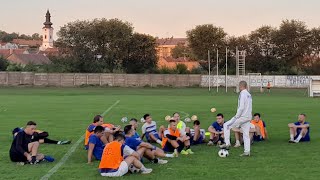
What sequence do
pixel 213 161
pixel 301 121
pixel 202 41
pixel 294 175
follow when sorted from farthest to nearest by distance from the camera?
pixel 202 41
pixel 301 121
pixel 213 161
pixel 294 175

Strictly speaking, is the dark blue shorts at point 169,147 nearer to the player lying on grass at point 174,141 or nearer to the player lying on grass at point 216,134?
the player lying on grass at point 174,141

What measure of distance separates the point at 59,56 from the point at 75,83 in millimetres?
14811

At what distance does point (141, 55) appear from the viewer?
9538cm

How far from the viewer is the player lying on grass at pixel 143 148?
527 inches

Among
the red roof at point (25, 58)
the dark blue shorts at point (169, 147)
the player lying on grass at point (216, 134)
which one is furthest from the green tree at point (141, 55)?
the dark blue shorts at point (169, 147)

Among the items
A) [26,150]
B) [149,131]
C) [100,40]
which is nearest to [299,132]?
[149,131]

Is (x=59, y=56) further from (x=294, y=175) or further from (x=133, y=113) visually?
(x=294, y=175)

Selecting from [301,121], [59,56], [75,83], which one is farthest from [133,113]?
[59,56]

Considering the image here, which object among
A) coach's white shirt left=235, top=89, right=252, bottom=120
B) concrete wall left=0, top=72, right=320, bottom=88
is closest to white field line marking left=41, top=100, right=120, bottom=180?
coach's white shirt left=235, top=89, right=252, bottom=120

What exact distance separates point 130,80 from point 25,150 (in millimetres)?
68495

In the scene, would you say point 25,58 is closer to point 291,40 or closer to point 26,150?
point 291,40

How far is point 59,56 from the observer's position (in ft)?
310

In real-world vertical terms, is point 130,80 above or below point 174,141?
above

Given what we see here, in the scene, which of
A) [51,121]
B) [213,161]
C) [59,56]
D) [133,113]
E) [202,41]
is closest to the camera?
[213,161]
